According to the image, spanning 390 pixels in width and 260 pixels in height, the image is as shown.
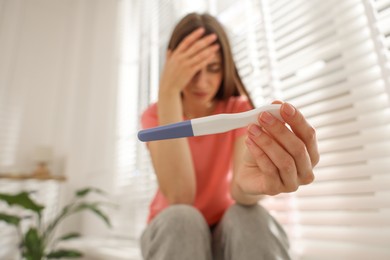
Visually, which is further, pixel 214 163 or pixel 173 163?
pixel 214 163

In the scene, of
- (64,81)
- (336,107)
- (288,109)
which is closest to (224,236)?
(288,109)

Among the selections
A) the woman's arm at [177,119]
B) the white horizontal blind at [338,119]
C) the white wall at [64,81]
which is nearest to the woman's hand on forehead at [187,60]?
the woman's arm at [177,119]

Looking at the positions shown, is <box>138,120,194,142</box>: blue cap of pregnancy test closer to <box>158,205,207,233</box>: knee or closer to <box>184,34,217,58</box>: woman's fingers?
<box>158,205,207,233</box>: knee

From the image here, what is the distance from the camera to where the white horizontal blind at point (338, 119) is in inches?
21.8

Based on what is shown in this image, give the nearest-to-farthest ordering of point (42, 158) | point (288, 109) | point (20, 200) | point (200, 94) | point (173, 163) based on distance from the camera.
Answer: point (288, 109) → point (173, 163) → point (200, 94) → point (20, 200) → point (42, 158)

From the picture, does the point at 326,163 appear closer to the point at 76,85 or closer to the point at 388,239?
the point at 388,239

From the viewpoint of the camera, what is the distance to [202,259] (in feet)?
1.39

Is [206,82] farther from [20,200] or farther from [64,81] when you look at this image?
[64,81]

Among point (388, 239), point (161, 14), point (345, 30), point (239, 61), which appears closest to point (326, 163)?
point (388, 239)

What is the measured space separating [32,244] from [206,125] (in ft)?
3.31

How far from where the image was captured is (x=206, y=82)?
26.8 inches

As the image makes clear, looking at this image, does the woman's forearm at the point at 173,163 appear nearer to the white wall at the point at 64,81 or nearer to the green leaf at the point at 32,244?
the green leaf at the point at 32,244

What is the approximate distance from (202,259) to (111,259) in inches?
22.2

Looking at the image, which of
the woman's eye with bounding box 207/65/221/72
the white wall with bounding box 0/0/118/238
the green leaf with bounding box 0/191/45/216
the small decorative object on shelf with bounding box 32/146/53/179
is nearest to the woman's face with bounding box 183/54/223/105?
the woman's eye with bounding box 207/65/221/72
